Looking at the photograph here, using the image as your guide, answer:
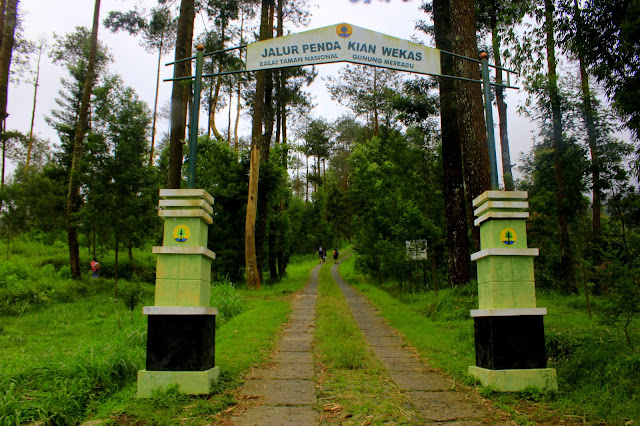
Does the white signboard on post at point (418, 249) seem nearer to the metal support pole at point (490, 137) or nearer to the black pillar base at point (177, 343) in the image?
the metal support pole at point (490, 137)

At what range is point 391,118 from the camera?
2777 cm

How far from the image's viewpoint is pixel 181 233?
464cm

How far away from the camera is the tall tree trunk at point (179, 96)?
1012 cm

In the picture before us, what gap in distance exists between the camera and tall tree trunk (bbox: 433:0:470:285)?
427 inches

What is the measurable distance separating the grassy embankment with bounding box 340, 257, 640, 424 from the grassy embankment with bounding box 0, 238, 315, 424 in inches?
97.4

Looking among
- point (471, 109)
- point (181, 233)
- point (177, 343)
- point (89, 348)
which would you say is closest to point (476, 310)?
point (177, 343)

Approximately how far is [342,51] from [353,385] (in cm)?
390

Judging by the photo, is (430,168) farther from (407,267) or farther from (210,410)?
(210,410)

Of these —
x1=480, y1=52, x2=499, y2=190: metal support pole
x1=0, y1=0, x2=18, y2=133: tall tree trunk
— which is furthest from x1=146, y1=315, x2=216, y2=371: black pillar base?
x1=0, y1=0, x2=18, y2=133: tall tree trunk

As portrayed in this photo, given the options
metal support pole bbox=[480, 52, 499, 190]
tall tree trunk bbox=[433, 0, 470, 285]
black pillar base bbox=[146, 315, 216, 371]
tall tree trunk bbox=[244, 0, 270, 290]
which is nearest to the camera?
black pillar base bbox=[146, 315, 216, 371]

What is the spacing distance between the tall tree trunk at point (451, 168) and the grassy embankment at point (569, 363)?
2.04 meters

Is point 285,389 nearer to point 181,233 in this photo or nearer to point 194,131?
point 181,233

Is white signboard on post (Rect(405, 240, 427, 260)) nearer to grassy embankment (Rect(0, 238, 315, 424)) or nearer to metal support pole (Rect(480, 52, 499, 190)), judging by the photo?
grassy embankment (Rect(0, 238, 315, 424))

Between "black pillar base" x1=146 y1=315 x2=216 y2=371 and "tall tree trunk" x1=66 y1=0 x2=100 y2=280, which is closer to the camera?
"black pillar base" x1=146 y1=315 x2=216 y2=371
